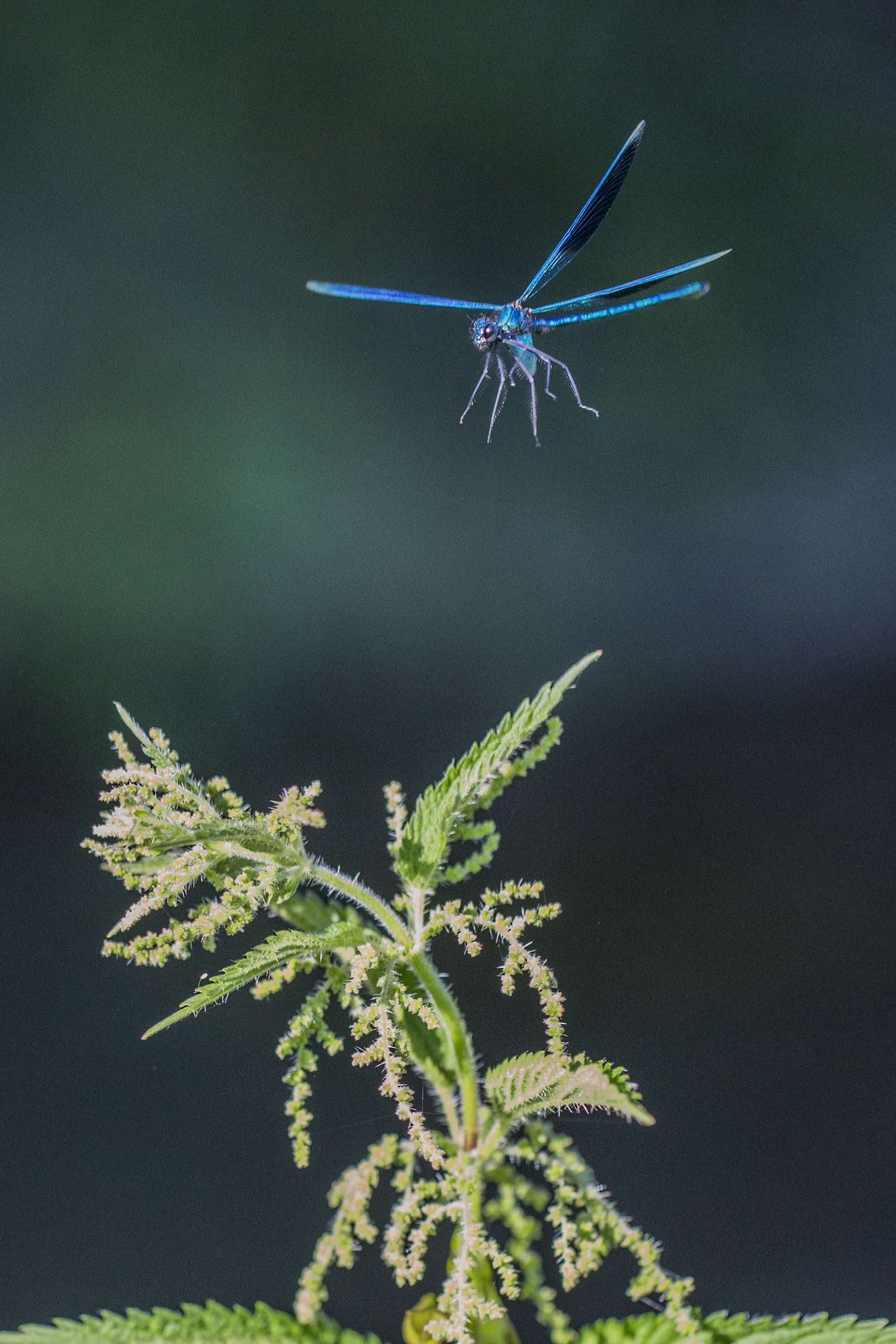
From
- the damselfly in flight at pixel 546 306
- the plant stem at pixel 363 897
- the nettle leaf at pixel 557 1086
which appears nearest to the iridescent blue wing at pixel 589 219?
the damselfly in flight at pixel 546 306

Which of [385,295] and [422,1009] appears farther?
[385,295]

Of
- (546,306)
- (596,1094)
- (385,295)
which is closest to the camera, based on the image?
(596,1094)

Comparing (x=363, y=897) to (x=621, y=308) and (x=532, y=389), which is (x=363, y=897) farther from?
(x=532, y=389)

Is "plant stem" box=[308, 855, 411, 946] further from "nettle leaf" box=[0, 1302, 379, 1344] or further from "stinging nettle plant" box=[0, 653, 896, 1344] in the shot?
"nettle leaf" box=[0, 1302, 379, 1344]

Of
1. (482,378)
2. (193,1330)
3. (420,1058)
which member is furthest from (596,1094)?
(482,378)

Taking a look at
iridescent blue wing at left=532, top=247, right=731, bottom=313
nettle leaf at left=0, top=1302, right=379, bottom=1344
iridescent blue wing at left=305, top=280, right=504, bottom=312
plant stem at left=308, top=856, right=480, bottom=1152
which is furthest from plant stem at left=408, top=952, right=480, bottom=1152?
iridescent blue wing at left=532, top=247, right=731, bottom=313

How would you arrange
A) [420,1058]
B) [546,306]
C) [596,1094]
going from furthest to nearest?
1. [546,306]
2. [420,1058]
3. [596,1094]
